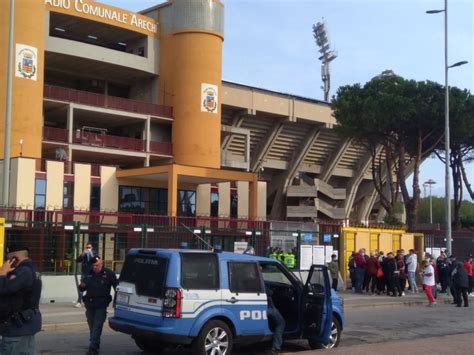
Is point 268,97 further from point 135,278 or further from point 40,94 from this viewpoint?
point 135,278

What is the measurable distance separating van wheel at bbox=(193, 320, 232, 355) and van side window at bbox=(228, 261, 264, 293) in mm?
595

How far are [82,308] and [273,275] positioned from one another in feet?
26.8

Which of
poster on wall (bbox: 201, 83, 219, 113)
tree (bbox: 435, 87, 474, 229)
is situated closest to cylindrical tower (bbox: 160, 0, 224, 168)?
poster on wall (bbox: 201, 83, 219, 113)

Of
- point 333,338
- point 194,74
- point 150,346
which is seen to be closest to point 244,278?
point 150,346

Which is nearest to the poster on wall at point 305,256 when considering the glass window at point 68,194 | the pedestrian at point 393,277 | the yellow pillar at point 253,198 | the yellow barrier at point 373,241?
the yellow barrier at point 373,241

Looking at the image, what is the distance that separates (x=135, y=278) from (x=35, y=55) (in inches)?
1373

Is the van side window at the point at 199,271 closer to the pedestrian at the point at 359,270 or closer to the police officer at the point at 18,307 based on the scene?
the police officer at the point at 18,307

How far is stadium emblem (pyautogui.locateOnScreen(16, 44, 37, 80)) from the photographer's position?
41531 millimetres

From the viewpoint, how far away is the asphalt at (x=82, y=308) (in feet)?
48.5

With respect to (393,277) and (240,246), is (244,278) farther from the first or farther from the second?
(393,277)

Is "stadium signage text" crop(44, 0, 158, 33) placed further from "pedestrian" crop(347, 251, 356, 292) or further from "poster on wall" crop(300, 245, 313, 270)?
"pedestrian" crop(347, 251, 356, 292)

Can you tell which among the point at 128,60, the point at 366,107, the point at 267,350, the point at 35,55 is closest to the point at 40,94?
the point at 35,55

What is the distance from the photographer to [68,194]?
41.7 meters

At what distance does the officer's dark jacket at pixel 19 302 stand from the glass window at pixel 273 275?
16.7 ft
